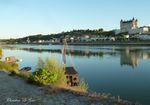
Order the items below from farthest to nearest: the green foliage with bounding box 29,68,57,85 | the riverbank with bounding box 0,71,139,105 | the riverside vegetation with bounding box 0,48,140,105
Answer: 1. the green foliage with bounding box 29,68,57,85
2. the riverside vegetation with bounding box 0,48,140,105
3. the riverbank with bounding box 0,71,139,105

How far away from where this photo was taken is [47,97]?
555 inches

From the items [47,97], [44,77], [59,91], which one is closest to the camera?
[47,97]

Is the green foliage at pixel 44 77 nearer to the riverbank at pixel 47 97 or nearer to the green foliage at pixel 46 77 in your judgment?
the green foliage at pixel 46 77

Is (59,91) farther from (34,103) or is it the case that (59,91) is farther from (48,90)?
(34,103)

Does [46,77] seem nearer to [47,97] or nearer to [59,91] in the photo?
[59,91]

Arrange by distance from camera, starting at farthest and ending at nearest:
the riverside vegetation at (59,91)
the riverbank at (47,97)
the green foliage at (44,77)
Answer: the green foliage at (44,77), the riverside vegetation at (59,91), the riverbank at (47,97)

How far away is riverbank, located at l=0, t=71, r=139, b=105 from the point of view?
12.9 metres

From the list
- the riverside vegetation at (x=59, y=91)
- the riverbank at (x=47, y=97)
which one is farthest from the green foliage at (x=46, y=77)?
the riverbank at (x=47, y=97)

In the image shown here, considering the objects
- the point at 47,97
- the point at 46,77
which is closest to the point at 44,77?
the point at 46,77

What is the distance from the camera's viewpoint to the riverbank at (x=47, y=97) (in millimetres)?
12913

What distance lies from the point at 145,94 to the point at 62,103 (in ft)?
54.9

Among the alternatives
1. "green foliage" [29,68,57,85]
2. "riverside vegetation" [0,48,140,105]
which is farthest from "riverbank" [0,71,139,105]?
"green foliage" [29,68,57,85]

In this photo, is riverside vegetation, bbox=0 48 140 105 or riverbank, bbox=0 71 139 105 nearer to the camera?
riverbank, bbox=0 71 139 105

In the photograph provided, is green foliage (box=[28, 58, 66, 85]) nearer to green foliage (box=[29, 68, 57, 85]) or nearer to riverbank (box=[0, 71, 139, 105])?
green foliage (box=[29, 68, 57, 85])
